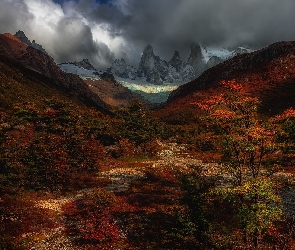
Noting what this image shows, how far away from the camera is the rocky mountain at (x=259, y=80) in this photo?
4491 inches

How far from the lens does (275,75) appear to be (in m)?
125

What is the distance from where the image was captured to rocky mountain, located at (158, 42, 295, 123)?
114 metres

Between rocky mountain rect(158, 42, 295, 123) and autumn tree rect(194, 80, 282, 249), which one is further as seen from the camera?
rocky mountain rect(158, 42, 295, 123)

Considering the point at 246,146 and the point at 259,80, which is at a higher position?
the point at 259,80

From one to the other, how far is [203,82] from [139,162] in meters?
95.1

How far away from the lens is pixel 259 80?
417 ft

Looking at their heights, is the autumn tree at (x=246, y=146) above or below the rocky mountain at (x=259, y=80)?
below

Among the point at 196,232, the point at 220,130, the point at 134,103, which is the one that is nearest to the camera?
the point at 220,130

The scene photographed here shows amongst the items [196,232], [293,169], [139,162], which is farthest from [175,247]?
[139,162]

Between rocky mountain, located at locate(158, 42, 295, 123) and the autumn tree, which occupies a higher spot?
rocky mountain, located at locate(158, 42, 295, 123)

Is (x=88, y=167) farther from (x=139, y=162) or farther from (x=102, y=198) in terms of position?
(x=102, y=198)

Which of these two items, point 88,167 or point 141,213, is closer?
point 141,213

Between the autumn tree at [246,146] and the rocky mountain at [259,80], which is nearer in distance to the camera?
the autumn tree at [246,146]

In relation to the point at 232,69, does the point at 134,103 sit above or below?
below
